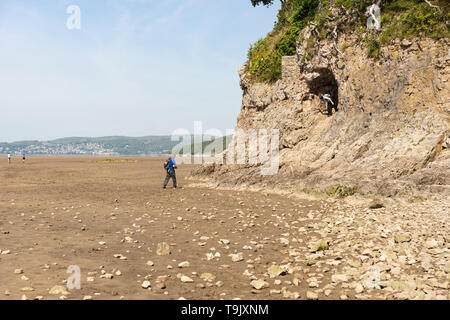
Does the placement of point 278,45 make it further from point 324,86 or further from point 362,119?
point 362,119

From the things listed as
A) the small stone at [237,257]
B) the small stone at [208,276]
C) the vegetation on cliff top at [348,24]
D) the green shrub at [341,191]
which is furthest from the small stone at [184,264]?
the vegetation on cliff top at [348,24]

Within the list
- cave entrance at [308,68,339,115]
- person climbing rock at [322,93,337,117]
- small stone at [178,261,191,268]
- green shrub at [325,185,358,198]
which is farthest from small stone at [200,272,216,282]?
cave entrance at [308,68,339,115]

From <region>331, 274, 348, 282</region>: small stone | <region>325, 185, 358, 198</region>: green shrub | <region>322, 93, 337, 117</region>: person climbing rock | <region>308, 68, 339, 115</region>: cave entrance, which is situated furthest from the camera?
<region>308, 68, 339, 115</region>: cave entrance

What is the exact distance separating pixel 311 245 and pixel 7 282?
8051 millimetres

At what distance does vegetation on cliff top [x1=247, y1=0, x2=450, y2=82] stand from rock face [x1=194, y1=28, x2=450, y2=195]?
0.72 meters

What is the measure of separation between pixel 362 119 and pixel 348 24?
7.80 m

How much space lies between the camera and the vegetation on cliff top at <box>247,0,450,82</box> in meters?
21.0

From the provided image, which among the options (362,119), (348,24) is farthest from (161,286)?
(348,24)

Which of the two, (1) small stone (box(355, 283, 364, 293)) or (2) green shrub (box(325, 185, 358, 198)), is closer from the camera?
(1) small stone (box(355, 283, 364, 293))

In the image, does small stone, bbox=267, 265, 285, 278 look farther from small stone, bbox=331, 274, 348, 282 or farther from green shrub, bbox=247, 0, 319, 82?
green shrub, bbox=247, 0, 319, 82

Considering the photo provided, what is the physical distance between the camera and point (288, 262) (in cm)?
935

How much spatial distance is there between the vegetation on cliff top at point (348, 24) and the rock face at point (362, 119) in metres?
0.72
